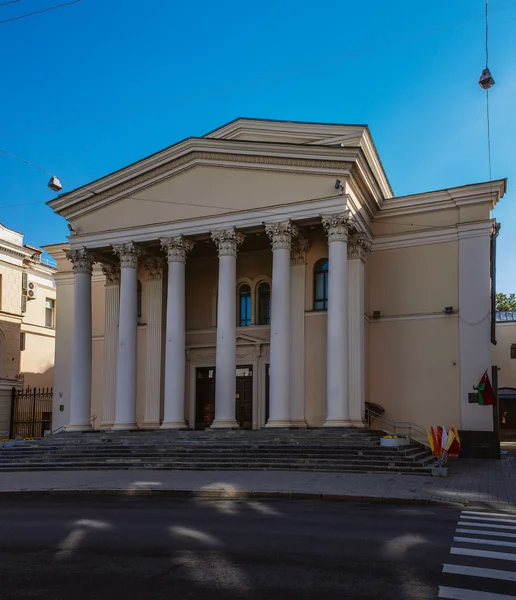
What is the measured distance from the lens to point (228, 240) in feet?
80.1

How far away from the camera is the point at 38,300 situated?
132ft

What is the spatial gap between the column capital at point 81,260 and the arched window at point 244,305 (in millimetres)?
6344

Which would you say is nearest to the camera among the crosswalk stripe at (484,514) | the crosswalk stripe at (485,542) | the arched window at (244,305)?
the crosswalk stripe at (485,542)

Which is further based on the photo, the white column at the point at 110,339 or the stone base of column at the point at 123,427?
the white column at the point at 110,339

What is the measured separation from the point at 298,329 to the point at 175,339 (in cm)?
467

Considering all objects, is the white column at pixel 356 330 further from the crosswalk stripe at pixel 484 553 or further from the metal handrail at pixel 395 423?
the crosswalk stripe at pixel 484 553

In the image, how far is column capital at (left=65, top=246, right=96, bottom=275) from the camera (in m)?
27.0

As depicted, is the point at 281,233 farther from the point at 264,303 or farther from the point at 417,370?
the point at 417,370

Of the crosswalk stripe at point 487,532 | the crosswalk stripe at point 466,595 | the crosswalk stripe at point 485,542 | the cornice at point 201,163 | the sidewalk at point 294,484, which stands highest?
the cornice at point 201,163

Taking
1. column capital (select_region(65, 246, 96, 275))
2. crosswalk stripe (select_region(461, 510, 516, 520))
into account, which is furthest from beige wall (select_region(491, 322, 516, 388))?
crosswalk stripe (select_region(461, 510, 516, 520))

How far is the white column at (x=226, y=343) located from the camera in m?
23.6

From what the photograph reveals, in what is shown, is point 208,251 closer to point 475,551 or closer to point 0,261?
point 0,261

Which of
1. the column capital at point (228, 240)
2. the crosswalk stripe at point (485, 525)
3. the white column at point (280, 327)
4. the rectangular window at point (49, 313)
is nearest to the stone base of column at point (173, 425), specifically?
the white column at point (280, 327)

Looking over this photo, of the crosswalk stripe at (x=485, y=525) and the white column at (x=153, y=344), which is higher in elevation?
the white column at (x=153, y=344)
